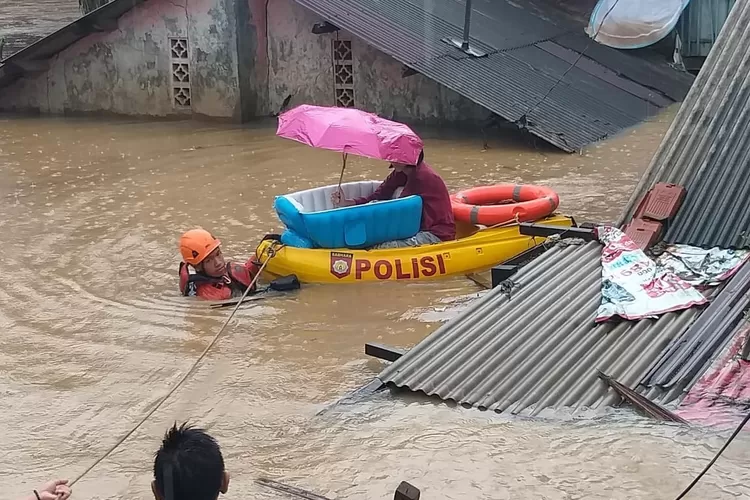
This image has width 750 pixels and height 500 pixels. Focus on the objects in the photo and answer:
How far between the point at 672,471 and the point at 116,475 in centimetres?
299

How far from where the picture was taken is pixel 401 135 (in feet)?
28.7

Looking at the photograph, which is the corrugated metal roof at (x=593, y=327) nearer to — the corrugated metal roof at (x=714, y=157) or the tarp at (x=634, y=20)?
the corrugated metal roof at (x=714, y=157)

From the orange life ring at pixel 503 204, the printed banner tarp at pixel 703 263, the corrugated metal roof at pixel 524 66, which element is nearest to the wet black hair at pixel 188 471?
the printed banner tarp at pixel 703 263

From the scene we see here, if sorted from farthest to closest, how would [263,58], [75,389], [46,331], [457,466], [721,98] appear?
[263,58]
[46,331]
[721,98]
[75,389]
[457,466]

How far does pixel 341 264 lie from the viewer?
29.0ft

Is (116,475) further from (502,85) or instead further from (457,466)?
(502,85)

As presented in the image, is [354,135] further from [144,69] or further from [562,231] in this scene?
[144,69]

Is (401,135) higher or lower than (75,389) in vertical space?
higher

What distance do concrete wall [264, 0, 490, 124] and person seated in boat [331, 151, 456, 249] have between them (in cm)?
643

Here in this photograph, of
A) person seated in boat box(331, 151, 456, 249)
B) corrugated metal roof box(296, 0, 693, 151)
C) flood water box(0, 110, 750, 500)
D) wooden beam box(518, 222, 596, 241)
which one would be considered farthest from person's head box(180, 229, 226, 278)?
corrugated metal roof box(296, 0, 693, 151)

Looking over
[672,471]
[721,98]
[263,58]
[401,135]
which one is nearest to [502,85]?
[263,58]

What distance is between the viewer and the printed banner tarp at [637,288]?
20.2 feet

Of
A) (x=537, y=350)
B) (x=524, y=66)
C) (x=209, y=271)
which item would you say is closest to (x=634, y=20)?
(x=524, y=66)

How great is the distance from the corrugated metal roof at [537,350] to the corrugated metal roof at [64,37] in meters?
11.6
